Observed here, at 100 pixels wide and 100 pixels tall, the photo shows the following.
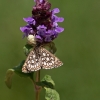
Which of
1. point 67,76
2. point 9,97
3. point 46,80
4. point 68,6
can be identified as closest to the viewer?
point 46,80

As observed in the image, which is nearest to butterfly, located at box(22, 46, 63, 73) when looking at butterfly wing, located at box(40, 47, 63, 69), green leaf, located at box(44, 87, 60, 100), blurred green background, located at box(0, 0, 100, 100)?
butterfly wing, located at box(40, 47, 63, 69)

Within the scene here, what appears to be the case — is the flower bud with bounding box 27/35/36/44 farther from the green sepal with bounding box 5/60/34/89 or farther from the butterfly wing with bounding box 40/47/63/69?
the green sepal with bounding box 5/60/34/89

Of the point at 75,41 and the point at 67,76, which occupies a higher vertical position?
the point at 75,41

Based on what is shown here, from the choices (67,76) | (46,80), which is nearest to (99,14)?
(67,76)

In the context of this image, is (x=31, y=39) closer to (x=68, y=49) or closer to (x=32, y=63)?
(x=32, y=63)

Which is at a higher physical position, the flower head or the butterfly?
the flower head

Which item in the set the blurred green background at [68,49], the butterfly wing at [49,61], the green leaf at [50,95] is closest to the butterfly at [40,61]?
the butterfly wing at [49,61]

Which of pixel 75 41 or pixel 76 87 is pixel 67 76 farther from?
pixel 75 41

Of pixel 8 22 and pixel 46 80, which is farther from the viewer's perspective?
pixel 8 22
